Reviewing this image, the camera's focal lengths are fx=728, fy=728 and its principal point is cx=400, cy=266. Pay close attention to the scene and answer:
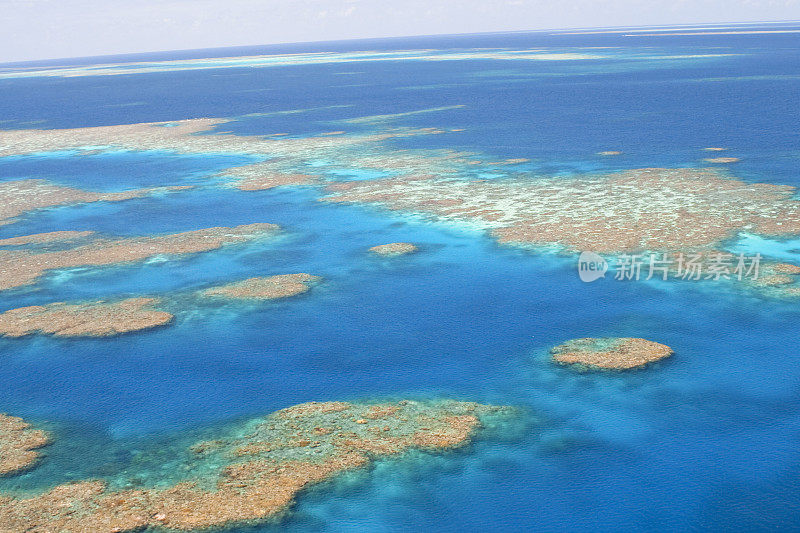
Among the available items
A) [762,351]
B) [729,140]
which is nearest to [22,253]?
[762,351]

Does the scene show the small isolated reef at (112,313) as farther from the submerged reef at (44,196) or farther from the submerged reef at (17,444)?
the submerged reef at (44,196)

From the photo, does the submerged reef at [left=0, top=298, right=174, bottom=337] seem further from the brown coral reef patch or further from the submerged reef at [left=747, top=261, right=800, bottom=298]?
the submerged reef at [left=747, top=261, right=800, bottom=298]

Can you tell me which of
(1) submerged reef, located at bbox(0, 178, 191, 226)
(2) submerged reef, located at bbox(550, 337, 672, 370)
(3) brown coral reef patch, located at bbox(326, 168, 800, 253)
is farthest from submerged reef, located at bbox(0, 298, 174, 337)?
(1) submerged reef, located at bbox(0, 178, 191, 226)

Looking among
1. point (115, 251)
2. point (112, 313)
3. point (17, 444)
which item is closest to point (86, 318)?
point (112, 313)

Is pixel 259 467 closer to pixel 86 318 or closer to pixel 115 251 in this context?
pixel 86 318

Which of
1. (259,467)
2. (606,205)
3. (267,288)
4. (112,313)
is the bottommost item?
(259,467)
